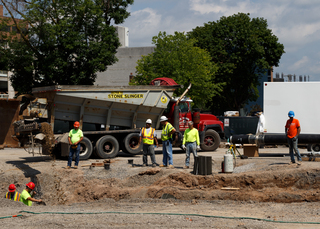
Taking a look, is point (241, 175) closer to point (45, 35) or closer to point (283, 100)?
point (283, 100)

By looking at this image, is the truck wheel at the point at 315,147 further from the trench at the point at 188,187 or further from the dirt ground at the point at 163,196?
the trench at the point at 188,187

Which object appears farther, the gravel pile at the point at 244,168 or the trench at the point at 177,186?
the gravel pile at the point at 244,168

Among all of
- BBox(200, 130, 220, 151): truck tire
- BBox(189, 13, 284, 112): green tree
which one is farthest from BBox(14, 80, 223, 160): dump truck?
BBox(189, 13, 284, 112): green tree

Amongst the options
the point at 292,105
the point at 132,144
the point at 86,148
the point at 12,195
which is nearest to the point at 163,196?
the point at 12,195

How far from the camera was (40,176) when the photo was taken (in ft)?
42.8

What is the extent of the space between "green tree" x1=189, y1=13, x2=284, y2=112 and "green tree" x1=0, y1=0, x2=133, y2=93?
18.3 m

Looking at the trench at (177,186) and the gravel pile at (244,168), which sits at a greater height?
the gravel pile at (244,168)

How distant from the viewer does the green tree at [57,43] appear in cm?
2608

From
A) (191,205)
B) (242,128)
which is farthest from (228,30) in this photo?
(191,205)

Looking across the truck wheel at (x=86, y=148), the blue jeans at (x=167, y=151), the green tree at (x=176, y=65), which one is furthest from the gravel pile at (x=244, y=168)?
the green tree at (x=176, y=65)

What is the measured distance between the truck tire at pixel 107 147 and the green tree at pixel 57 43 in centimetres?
1147

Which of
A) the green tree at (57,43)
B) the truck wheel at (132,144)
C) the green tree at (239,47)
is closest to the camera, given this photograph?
the truck wheel at (132,144)

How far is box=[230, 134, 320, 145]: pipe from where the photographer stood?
50.7 feet

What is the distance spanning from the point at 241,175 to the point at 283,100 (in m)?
5.89
